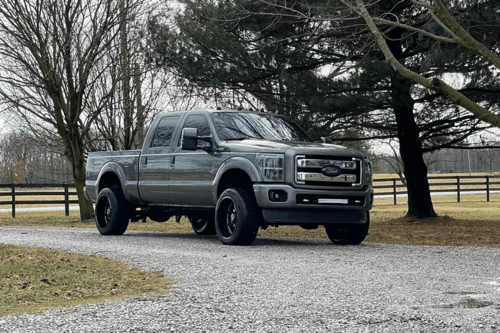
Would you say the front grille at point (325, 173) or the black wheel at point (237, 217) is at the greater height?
the front grille at point (325, 173)

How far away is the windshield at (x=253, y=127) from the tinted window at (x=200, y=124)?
0.60ft

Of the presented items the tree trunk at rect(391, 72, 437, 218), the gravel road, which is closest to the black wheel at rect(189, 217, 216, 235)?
the gravel road

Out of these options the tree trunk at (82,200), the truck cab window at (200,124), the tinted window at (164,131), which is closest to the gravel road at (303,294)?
the truck cab window at (200,124)

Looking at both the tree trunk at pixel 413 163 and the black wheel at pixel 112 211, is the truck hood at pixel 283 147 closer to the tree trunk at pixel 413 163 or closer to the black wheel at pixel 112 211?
the black wheel at pixel 112 211

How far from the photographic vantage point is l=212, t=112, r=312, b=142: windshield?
12672mm

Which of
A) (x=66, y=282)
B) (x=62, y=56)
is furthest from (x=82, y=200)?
(x=66, y=282)

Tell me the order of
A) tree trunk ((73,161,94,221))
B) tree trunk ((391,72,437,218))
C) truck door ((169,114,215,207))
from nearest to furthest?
truck door ((169,114,215,207)) → tree trunk ((391,72,437,218)) → tree trunk ((73,161,94,221))

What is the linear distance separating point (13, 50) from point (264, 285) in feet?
57.0

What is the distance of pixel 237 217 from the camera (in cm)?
1167

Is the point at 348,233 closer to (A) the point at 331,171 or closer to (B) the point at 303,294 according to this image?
(A) the point at 331,171

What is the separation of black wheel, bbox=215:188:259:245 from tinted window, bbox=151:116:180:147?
207 centimetres

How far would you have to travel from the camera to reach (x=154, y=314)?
6.26 metres

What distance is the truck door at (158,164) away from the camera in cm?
1344

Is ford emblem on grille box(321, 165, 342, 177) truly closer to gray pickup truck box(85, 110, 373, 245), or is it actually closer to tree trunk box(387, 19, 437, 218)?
gray pickup truck box(85, 110, 373, 245)
